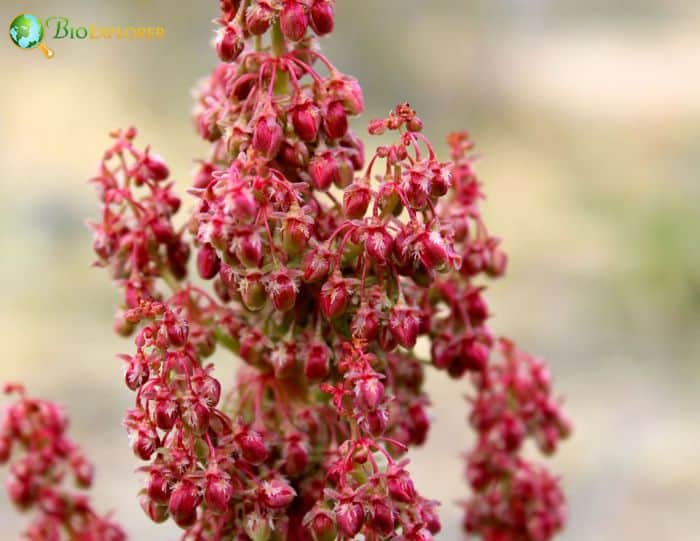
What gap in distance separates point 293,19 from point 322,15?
4 cm

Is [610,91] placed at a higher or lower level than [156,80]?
higher

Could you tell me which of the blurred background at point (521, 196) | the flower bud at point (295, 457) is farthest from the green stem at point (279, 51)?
the blurred background at point (521, 196)

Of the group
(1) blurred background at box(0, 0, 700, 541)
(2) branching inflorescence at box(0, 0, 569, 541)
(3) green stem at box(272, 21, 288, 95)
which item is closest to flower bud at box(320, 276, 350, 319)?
(2) branching inflorescence at box(0, 0, 569, 541)

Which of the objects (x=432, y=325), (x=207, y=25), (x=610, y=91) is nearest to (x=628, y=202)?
(x=610, y=91)

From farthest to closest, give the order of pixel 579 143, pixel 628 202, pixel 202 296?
pixel 579 143 → pixel 628 202 → pixel 202 296

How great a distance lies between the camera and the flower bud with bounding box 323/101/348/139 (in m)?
0.89

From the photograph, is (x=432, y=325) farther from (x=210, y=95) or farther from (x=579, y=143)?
(x=579, y=143)

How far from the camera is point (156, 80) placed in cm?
565

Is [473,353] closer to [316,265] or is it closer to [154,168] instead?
[316,265]

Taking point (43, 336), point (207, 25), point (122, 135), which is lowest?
point (122, 135)

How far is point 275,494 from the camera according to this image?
87 cm

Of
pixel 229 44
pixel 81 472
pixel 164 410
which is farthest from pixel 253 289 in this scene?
pixel 81 472

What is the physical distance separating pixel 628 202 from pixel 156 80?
9.07 feet

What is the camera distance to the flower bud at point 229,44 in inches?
35.7
